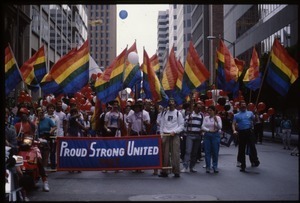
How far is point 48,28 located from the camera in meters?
47.8

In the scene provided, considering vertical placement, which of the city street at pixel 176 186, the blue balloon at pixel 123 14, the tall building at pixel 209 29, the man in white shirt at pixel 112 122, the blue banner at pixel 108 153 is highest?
the tall building at pixel 209 29

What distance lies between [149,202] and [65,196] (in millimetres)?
1906

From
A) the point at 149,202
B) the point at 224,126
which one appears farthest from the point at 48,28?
the point at 149,202

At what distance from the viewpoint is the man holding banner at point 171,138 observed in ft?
45.0

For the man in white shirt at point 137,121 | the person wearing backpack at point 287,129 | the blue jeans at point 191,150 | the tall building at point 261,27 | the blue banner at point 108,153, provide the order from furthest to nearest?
the tall building at point 261,27 → the person wearing backpack at point 287,129 → the man in white shirt at point 137,121 → the blue jeans at point 191,150 → the blue banner at point 108,153

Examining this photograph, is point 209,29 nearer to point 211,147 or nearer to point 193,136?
point 193,136

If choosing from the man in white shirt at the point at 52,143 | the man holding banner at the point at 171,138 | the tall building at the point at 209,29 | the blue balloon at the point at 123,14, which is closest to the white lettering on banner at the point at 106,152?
the man holding banner at the point at 171,138

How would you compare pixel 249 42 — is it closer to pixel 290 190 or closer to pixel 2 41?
pixel 290 190

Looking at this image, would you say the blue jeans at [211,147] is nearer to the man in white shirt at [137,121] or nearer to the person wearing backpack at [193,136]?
the person wearing backpack at [193,136]

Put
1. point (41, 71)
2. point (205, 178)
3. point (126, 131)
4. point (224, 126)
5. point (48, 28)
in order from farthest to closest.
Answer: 1. point (48, 28)
2. point (224, 126)
3. point (41, 71)
4. point (126, 131)
5. point (205, 178)

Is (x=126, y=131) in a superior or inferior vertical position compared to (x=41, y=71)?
inferior

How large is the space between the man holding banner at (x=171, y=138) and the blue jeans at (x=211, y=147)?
1249 mm

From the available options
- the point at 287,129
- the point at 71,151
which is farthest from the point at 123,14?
the point at 287,129

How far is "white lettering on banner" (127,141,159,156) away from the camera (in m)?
13.5
